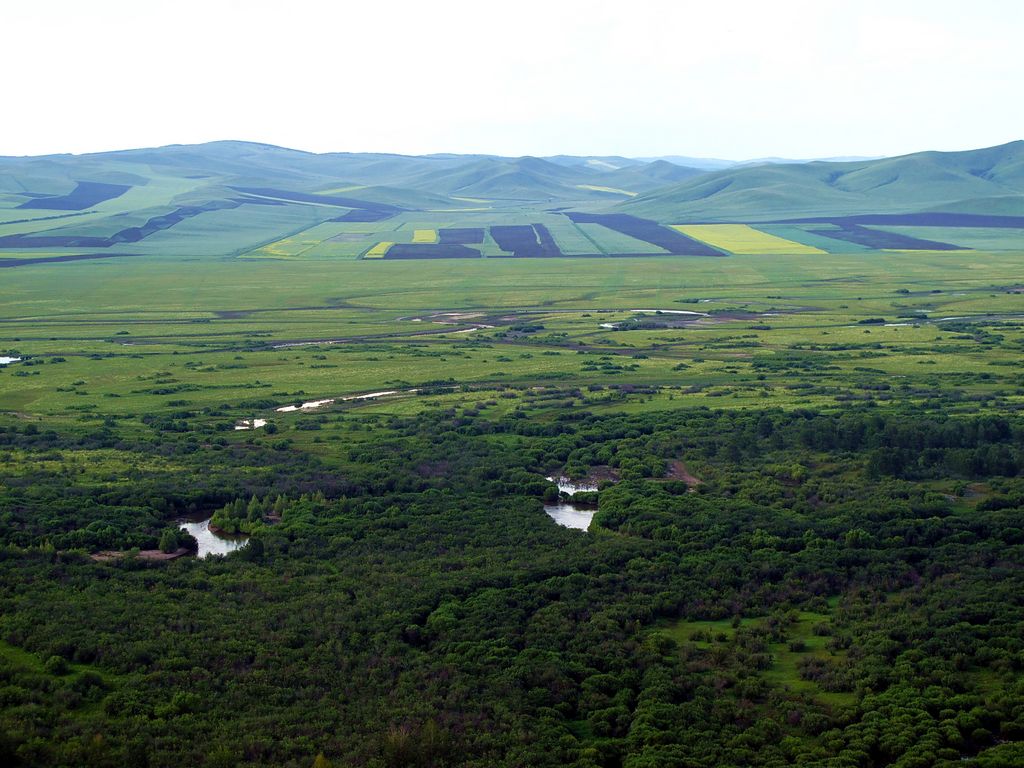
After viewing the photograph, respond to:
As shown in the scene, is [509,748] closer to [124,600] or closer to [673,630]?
[673,630]

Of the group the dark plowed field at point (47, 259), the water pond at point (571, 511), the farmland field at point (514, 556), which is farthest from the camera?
the dark plowed field at point (47, 259)

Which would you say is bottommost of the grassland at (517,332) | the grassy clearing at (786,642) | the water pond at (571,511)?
the grassland at (517,332)

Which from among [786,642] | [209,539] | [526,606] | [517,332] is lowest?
[517,332]

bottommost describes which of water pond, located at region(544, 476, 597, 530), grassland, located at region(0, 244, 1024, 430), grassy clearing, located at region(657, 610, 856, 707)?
grassland, located at region(0, 244, 1024, 430)

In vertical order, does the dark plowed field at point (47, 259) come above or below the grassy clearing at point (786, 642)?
below

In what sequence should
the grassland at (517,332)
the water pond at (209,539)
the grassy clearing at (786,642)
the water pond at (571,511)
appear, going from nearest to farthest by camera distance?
the grassy clearing at (786,642) → the water pond at (209,539) → the water pond at (571,511) → the grassland at (517,332)

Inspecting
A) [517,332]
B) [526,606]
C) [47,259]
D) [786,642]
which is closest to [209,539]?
[526,606]

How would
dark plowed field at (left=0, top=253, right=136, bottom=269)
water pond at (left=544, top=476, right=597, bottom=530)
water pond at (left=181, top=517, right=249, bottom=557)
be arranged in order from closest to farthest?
water pond at (left=181, top=517, right=249, bottom=557)
water pond at (left=544, top=476, right=597, bottom=530)
dark plowed field at (left=0, top=253, right=136, bottom=269)

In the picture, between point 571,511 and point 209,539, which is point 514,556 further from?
point 209,539

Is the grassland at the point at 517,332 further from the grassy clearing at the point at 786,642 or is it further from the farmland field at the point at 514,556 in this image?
the grassy clearing at the point at 786,642

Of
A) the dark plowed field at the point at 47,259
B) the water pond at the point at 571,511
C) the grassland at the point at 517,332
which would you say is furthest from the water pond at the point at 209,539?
the dark plowed field at the point at 47,259

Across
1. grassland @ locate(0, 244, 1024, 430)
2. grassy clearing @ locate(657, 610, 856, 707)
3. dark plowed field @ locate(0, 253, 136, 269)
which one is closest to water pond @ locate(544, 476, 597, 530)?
grassy clearing @ locate(657, 610, 856, 707)

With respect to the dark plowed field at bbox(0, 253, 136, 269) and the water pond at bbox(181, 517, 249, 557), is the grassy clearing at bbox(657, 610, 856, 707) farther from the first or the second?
the dark plowed field at bbox(0, 253, 136, 269)

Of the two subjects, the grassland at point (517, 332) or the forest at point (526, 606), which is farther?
the grassland at point (517, 332)
